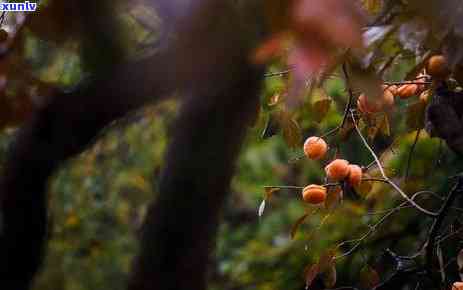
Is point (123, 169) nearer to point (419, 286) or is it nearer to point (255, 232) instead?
point (255, 232)

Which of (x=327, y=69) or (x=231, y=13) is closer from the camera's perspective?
(x=231, y=13)

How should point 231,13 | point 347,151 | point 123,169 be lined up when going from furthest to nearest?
point 123,169 → point 347,151 → point 231,13

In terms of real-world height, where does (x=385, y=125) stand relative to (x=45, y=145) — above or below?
below

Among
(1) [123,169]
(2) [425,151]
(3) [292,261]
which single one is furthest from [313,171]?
(2) [425,151]

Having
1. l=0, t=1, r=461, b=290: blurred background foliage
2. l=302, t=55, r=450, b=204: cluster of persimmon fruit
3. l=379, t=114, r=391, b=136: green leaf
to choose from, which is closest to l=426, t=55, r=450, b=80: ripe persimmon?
l=302, t=55, r=450, b=204: cluster of persimmon fruit

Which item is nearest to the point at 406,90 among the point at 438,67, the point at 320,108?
the point at 320,108

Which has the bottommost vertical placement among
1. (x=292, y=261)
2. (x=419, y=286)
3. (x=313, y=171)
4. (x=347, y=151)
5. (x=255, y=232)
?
(x=255, y=232)

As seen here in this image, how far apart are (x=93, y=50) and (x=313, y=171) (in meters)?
3.16

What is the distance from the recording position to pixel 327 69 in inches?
41.0

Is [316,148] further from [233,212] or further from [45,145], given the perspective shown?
[233,212]

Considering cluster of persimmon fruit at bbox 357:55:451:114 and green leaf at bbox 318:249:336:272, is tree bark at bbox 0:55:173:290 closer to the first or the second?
cluster of persimmon fruit at bbox 357:55:451:114

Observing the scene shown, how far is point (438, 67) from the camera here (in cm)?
110

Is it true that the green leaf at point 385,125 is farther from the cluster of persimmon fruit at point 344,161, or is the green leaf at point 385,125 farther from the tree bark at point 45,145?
the tree bark at point 45,145

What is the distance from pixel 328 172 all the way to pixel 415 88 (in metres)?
0.22
